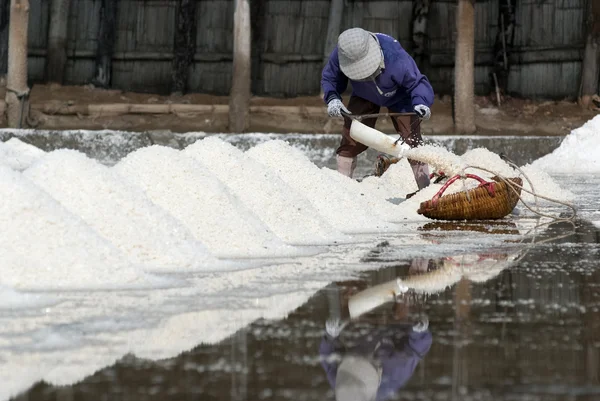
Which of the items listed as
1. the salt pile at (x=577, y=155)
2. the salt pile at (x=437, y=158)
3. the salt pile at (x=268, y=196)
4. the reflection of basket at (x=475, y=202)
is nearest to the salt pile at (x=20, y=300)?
the salt pile at (x=268, y=196)

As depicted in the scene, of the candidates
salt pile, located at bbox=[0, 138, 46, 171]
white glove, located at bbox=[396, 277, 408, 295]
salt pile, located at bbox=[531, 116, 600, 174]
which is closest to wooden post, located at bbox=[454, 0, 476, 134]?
salt pile, located at bbox=[531, 116, 600, 174]

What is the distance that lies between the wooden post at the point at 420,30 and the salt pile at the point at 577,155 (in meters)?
3.83

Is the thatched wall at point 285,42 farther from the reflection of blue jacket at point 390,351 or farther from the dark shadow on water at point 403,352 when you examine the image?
the reflection of blue jacket at point 390,351

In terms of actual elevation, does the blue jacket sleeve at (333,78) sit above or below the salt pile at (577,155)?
above

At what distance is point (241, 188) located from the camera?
5.93 meters

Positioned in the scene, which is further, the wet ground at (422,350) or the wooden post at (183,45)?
the wooden post at (183,45)

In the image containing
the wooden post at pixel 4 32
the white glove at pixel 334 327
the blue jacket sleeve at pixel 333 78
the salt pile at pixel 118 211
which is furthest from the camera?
the wooden post at pixel 4 32

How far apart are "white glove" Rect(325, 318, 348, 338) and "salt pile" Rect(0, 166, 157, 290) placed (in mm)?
879

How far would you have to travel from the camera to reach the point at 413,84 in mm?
7805

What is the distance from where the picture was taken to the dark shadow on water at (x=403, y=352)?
2.39 metres

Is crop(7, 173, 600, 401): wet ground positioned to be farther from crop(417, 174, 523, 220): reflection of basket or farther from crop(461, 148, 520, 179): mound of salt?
crop(461, 148, 520, 179): mound of salt

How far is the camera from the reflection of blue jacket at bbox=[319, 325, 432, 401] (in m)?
2.49

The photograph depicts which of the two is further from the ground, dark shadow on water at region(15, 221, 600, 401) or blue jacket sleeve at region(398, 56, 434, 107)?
blue jacket sleeve at region(398, 56, 434, 107)

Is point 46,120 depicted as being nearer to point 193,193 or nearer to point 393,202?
point 393,202
